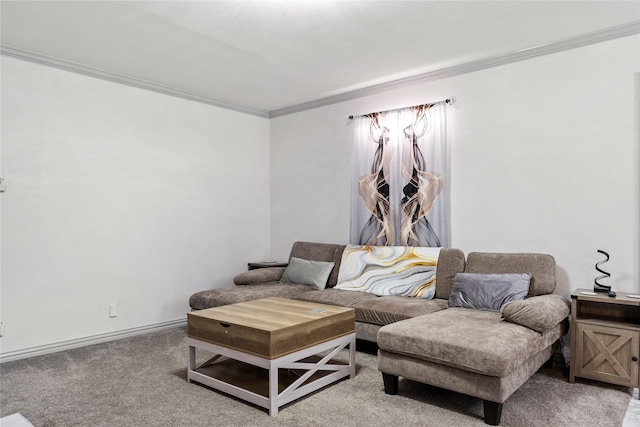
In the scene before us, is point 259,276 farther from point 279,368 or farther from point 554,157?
point 554,157

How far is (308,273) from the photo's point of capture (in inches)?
188

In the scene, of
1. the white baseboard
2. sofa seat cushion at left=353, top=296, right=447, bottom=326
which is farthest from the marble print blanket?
the white baseboard

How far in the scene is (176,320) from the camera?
4.89m

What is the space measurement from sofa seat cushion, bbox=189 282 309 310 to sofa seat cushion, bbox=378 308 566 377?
65.2 inches

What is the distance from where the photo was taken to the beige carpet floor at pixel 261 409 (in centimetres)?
256

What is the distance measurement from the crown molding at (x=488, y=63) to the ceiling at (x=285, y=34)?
0.20 ft

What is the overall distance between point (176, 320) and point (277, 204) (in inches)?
74.7

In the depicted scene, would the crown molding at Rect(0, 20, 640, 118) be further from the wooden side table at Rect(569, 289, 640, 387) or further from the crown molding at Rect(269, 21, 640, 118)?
the wooden side table at Rect(569, 289, 640, 387)

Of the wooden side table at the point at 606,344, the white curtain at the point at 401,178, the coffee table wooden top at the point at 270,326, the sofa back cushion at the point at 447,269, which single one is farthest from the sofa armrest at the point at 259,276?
the wooden side table at the point at 606,344

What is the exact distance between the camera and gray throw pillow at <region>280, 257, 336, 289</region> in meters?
4.71

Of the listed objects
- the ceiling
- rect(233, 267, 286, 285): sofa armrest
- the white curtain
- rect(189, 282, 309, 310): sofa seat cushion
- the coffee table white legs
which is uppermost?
the ceiling

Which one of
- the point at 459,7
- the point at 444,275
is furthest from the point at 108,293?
A: the point at 459,7

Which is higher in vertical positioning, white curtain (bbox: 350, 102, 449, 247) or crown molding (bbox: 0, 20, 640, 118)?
crown molding (bbox: 0, 20, 640, 118)

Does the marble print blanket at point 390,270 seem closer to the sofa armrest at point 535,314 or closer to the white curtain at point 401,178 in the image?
the white curtain at point 401,178
